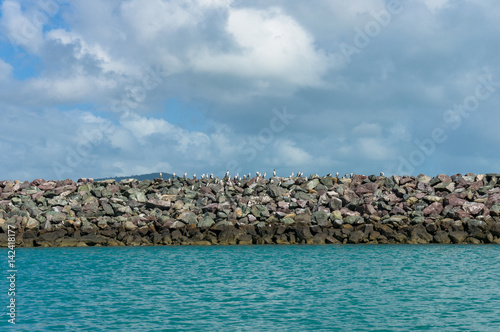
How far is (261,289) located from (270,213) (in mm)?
18537

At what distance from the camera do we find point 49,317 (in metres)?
17.8

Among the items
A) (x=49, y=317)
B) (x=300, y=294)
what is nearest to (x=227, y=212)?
(x=300, y=294)

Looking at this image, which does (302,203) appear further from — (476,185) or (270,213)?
(476,185)

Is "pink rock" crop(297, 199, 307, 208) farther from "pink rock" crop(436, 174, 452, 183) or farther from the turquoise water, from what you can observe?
"pink rock" crop(436, 174, 452, 183)

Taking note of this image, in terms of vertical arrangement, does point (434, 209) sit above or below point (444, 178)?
below

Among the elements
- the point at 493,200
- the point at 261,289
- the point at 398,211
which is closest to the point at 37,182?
the point at 398,211

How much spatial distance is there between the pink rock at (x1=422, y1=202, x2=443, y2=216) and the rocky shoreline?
0.07 meters

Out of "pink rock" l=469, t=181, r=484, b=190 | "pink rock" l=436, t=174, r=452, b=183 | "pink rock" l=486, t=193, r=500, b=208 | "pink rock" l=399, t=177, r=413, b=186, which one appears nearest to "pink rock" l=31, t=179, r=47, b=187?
"pink rock" l=399, t=177, r=413, b=186

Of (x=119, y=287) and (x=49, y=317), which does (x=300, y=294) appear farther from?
(x=49, y=317)

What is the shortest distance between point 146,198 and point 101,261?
1260 centimetres

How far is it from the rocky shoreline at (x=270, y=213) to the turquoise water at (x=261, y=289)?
251 centimetres

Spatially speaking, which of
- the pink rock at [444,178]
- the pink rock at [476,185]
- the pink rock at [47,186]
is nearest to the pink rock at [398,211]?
the pink rock at [444,178]

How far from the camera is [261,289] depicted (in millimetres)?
22734

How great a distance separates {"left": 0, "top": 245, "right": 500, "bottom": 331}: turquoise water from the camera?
56.2 ft
